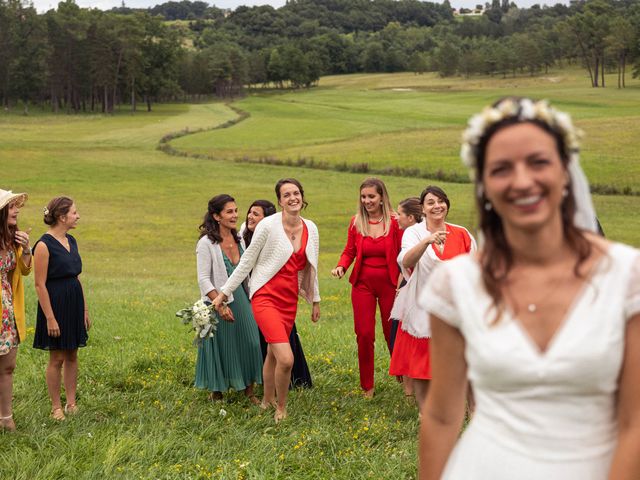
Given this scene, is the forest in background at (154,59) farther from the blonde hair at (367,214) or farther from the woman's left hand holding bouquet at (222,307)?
the woman's left hand holding bouquet at (222,307)

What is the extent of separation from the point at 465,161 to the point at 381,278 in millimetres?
7130

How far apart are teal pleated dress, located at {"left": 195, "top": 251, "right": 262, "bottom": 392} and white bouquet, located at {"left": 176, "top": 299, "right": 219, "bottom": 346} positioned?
30cm

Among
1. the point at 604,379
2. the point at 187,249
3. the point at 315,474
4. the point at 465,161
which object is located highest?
the point at 465,161

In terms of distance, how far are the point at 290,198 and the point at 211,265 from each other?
1.41 m

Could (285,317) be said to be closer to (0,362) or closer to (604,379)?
(0,362)

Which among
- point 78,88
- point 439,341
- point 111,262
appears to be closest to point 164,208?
point 111,262

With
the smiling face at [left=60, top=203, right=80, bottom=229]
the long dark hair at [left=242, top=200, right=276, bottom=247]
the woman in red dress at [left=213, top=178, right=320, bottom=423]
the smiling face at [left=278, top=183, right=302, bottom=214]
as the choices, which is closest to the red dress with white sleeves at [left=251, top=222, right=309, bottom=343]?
the woman in red dress at [left=213, top=178, right=320, bottom=423]

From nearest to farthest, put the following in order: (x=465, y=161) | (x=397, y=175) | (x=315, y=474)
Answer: (x=465, y=161)
(x=315, y=474)
(x=397, y=175)

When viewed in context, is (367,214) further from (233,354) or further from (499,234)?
(499,234)

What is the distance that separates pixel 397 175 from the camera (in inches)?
2004

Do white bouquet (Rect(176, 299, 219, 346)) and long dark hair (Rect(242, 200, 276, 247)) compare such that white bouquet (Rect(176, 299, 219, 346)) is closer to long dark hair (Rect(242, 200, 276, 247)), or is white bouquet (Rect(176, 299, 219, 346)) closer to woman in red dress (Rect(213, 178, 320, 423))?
woman in red dress (Rect(213, 178, 320, 423))

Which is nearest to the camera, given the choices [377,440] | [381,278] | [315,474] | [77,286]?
[315,474]

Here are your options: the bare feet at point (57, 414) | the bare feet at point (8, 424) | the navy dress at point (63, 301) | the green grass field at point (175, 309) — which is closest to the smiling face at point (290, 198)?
the green grass field at point (175, 309)

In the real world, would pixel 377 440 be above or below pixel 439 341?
below
